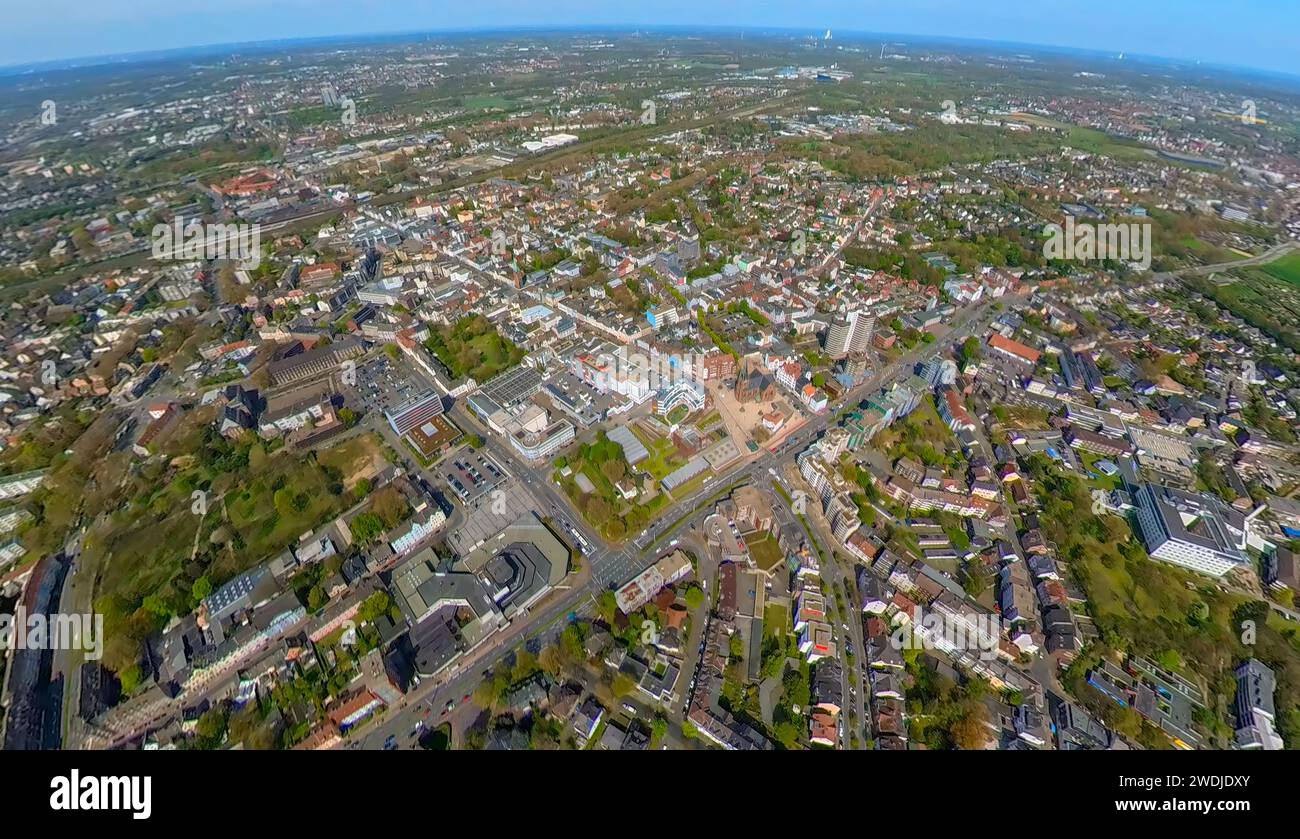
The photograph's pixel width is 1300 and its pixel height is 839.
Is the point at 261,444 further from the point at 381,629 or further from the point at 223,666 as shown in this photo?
the point at 381,629

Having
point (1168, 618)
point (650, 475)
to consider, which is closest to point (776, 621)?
point (650, 475)

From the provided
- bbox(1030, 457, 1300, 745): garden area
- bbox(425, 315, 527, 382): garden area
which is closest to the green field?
bbox(425, 315, 527, 382): garden area

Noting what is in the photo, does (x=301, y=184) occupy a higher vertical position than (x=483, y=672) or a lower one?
higher

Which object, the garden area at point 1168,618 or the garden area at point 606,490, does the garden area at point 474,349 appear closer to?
the garden area at point 606,490

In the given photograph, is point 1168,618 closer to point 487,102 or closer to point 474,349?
point 474,349

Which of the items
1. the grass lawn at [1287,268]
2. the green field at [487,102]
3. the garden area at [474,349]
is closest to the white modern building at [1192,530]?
the garden area at [474,349]

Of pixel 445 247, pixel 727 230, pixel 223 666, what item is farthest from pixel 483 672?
pixel 727 230

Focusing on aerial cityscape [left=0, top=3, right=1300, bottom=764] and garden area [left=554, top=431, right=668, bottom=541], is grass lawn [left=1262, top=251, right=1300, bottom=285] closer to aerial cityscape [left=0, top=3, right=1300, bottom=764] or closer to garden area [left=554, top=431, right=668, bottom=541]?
aerial cityscape [left=0, top=3, right=1300, bottom=764]
